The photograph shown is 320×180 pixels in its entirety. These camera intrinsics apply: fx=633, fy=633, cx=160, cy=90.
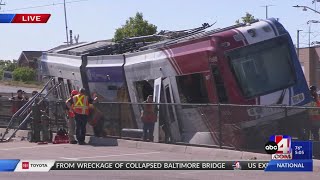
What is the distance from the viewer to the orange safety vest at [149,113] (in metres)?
18.1

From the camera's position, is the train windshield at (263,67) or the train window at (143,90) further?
the train window at (143,90)

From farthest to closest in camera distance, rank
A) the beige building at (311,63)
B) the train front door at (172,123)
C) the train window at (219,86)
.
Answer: the beige building at (311,63) → the train front door at (172,123) → the train window at (219,86)

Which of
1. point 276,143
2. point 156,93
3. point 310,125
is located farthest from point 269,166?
point 156,93

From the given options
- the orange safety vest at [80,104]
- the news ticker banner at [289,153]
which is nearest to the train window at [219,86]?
the orange safety vest at [80,104]

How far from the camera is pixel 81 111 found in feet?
63.3

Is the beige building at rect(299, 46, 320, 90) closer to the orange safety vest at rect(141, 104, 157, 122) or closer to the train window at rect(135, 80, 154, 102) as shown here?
the train window at rect(135, 80, 154, 102)

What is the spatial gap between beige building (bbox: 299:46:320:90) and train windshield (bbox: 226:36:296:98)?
2010 inches

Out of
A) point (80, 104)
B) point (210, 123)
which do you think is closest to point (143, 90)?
point (80, 104)

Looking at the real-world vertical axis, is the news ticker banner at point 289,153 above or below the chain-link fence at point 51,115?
above

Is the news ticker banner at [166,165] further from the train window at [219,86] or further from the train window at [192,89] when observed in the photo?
the train window at [192,89]

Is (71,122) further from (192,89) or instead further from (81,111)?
(192,89)

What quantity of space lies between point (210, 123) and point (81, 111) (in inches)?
181

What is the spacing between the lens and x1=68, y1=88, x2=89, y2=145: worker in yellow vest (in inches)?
758

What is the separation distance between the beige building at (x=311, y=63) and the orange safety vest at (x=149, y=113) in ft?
169
